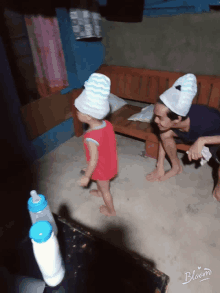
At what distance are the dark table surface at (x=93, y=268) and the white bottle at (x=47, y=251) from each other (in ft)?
0.22

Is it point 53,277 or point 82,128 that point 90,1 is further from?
point 53,277

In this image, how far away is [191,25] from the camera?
216 cm

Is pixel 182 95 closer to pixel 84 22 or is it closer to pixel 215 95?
pixel 215 95

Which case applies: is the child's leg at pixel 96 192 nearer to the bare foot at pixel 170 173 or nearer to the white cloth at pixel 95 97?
the bare foot at pixel 170 173

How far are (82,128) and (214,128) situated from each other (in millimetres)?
1823

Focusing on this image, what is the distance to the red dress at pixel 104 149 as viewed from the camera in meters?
1.31

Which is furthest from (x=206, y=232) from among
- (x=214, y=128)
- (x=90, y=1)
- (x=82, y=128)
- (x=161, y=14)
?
(x=90, y=1)

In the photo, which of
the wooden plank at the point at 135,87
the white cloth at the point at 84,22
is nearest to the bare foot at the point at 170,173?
the wooden plank at the point at 135,87

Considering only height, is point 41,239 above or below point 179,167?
above

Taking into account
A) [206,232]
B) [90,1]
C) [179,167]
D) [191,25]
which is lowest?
[206,232]

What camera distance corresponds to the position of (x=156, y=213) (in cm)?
176

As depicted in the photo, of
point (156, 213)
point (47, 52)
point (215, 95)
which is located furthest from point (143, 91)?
point (156, 213)

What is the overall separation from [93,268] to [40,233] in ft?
1.25

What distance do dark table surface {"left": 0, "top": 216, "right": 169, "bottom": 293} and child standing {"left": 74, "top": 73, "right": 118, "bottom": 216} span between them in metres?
0.47
